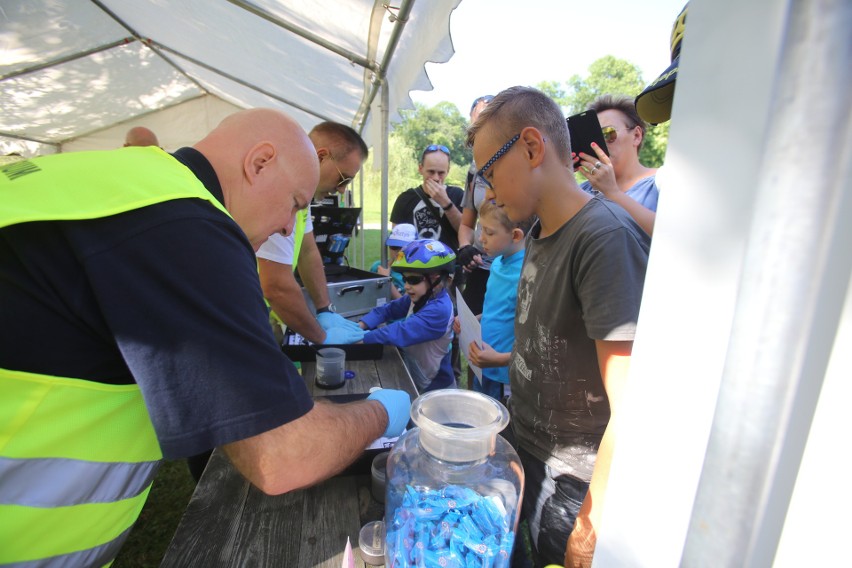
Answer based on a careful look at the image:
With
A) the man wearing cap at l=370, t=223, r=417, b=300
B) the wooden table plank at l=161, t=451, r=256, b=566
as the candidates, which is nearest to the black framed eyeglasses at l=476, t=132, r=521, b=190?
the wooden table plank at l=161, t=451, r=256, b=566

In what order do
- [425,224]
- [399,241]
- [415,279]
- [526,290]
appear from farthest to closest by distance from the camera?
[425,224]
[399,241]
[415,279]
[526,290]

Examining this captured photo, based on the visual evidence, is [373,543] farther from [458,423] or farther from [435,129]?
[435,129]

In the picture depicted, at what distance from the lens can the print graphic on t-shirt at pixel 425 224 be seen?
4.51 meters

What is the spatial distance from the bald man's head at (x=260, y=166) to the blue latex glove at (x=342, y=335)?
1.34 m

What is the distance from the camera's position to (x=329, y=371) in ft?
6.64

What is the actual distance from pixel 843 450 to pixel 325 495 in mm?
Result: 1261

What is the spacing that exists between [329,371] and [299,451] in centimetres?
104

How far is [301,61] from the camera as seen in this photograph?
15.3ft

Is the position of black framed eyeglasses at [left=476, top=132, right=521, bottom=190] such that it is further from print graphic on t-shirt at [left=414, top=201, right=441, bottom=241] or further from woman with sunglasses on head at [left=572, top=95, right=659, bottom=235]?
print graphic on t-shirt at [left=414, top=201, right=441, bottom=241]

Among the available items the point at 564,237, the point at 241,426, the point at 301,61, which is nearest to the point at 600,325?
the point at 564,237

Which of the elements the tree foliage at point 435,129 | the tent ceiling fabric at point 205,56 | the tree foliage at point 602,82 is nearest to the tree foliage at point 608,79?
the tree foliage at point 602,82

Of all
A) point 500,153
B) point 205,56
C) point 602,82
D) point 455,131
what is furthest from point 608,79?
point 500,153

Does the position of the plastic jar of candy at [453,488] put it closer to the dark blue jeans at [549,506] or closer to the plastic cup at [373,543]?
the plastic cup at [373,543]

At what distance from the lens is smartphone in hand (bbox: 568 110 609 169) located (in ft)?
7.29
